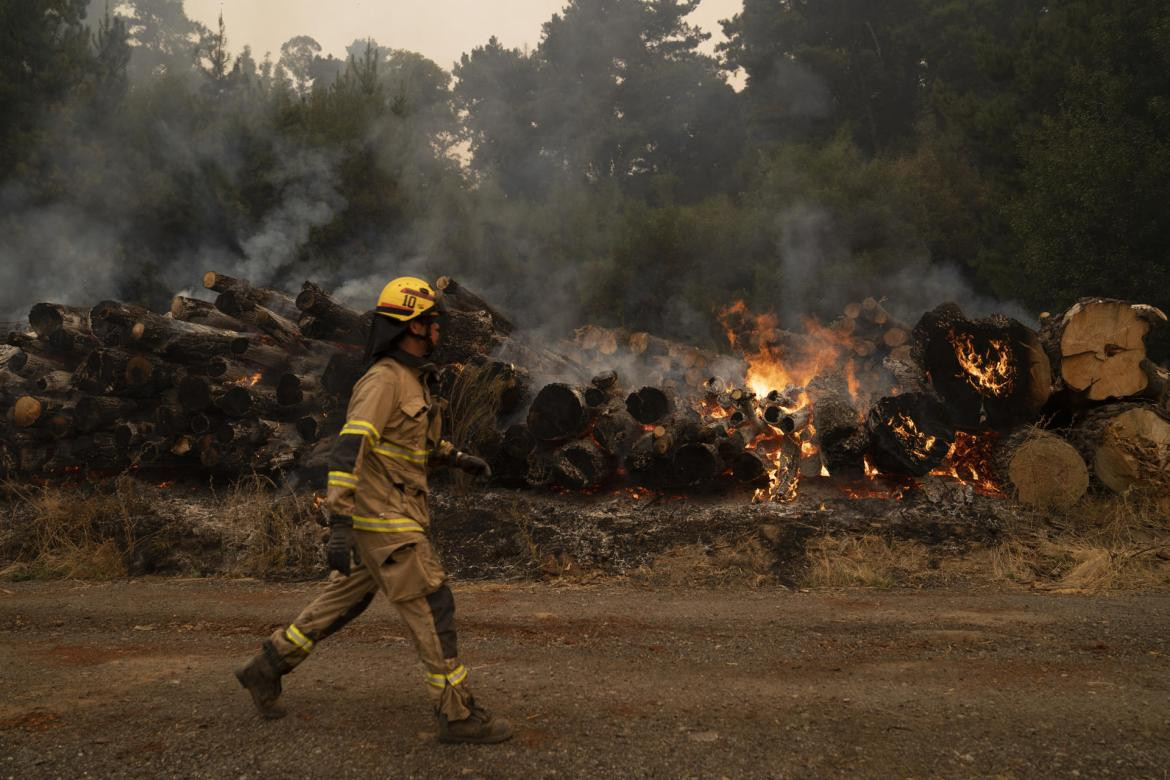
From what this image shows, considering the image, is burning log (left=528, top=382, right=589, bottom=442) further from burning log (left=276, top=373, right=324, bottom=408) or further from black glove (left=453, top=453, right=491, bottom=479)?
black glove (left=453, top=453, right=491, bottom=479)

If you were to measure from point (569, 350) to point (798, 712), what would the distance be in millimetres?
9013

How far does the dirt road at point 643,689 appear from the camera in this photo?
11.1 ft

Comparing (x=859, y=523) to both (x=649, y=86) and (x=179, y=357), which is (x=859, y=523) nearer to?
(x=179, y=357)

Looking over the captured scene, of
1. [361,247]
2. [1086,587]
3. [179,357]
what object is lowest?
[1086,587]

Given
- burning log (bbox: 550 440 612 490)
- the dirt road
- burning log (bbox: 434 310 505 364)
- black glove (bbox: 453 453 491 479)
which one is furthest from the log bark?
black glove (bbox: 453 453 491 479)

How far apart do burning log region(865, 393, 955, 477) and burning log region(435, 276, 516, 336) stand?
192 inches

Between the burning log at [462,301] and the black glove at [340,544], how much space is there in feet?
22.2

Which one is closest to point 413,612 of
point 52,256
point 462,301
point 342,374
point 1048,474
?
point 342,374

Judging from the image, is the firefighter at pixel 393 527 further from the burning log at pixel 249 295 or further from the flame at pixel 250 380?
the burning log at pixel 249 295

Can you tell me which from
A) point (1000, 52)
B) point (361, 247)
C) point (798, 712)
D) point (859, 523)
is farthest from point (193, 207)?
point (1000, 52)

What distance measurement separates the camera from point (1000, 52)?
17984mm

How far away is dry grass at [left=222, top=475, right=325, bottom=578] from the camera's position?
775 cm

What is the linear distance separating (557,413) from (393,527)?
4.75 m

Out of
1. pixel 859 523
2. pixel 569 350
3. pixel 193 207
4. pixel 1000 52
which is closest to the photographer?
pixel 859 523
